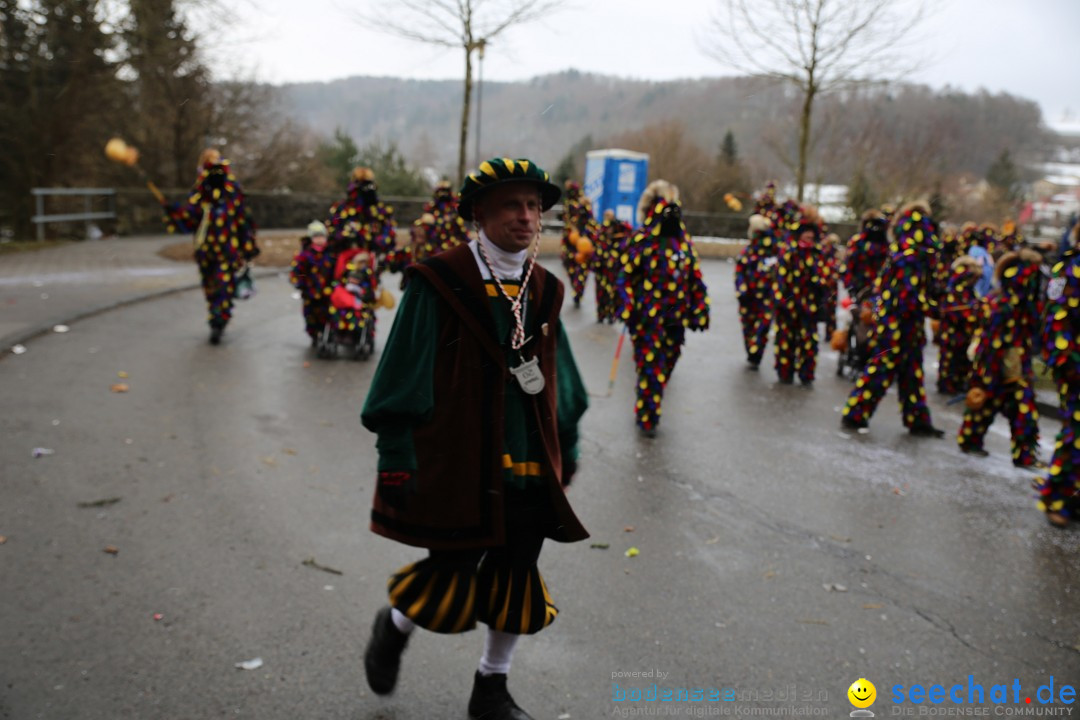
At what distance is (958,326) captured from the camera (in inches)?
364

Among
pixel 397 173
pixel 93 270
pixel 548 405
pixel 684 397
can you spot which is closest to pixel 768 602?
pixel 548 405

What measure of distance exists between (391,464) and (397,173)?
95.7 feet

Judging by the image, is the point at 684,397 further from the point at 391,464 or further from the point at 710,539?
the point at 391,464

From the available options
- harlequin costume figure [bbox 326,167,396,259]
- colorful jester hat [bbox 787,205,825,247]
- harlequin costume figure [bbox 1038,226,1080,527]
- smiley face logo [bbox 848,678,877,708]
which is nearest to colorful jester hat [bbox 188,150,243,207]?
harlequin costume figure [bbox 326,167,396,259]

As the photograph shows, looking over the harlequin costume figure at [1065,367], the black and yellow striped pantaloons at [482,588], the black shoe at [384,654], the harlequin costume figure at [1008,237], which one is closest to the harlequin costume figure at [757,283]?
the harlequin costume figure at [1008,237]

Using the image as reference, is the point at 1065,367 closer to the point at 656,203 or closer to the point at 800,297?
the point at 656,203

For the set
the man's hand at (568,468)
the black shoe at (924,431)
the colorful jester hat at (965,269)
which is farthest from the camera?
the colorful jester hat at (965,269)

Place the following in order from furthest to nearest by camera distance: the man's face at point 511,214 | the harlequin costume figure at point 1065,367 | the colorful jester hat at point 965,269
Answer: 1. the colorful jester hat at point 965,269
2. the harlequin costume figure at point 1065,367
3. the man's face at point 511,214

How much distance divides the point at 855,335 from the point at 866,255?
1.07 m

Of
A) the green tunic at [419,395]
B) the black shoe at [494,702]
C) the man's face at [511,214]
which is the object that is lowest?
the black shoe at [494,702]

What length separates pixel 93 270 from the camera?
602 inches

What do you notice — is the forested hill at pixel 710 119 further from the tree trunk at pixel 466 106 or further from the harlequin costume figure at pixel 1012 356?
the harlequin costume figure at pixel 1012 356

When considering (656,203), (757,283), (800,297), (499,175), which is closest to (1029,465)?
(800,297)

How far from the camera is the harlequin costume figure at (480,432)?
2799mm
